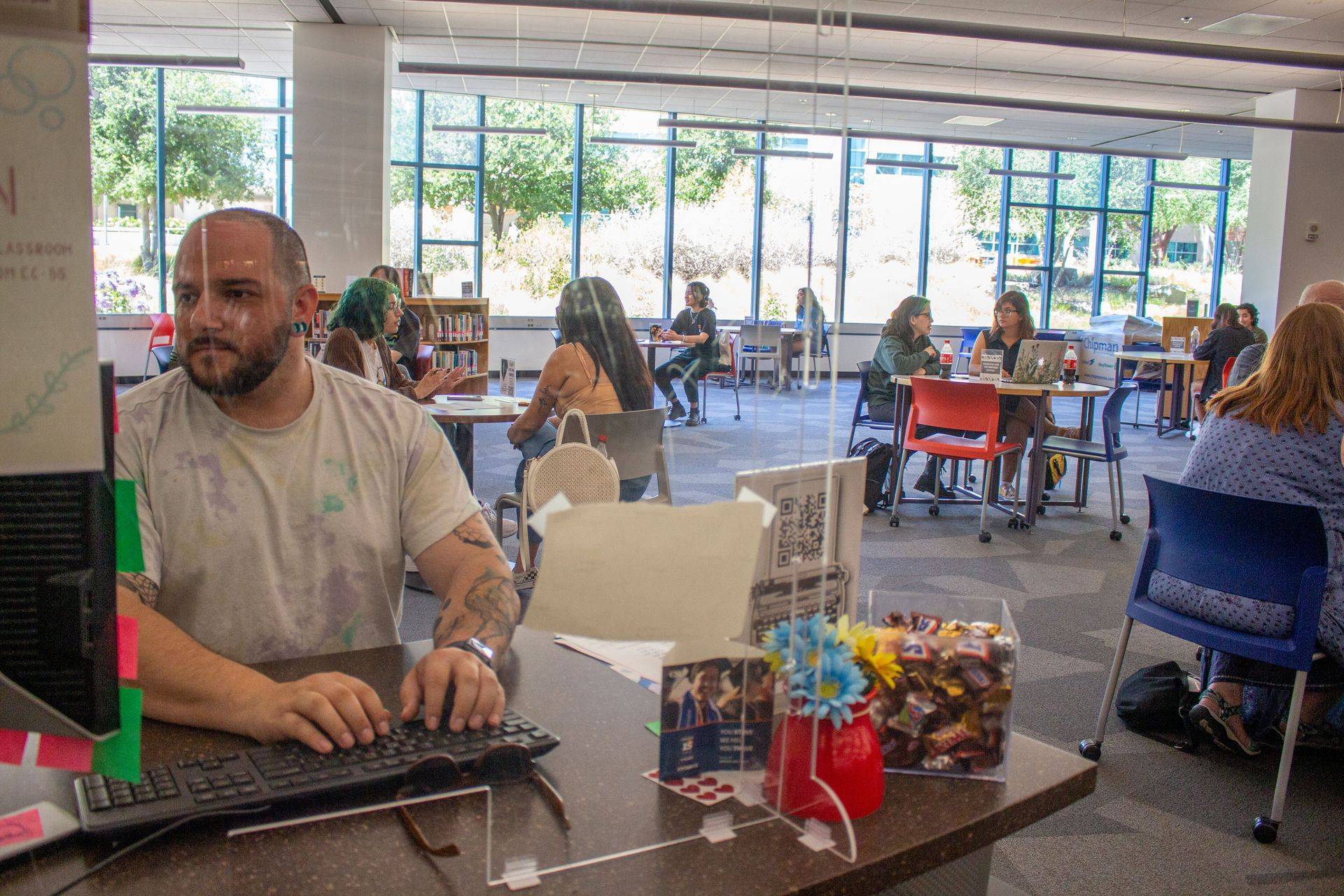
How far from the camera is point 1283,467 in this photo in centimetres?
243

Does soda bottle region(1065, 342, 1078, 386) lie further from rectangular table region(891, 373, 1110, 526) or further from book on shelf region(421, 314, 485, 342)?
book on shelf region(421, 314, 485, 342)

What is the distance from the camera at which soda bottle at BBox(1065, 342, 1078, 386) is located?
18.1 feet

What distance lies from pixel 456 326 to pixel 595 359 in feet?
1.31

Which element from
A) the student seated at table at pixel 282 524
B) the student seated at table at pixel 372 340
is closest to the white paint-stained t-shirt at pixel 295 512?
the student seated at table at pixel 282 524

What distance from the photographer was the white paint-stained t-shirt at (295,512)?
118 centimetres

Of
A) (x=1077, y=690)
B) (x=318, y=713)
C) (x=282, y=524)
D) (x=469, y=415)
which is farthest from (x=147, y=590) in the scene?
(x=1077, y=690)

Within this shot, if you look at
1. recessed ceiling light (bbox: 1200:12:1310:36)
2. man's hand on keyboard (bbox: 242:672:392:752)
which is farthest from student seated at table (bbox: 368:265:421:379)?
recessed ceiling light (bbox: 1200:12:1310:36)

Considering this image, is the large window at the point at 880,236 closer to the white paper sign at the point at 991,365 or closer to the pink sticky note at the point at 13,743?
the pink sticky note at the point at 13,743

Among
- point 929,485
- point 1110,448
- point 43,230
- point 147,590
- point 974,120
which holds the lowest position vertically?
point 929,485

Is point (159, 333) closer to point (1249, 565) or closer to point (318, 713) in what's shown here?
→ point (318, 713)

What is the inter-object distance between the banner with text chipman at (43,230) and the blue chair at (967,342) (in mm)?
5587

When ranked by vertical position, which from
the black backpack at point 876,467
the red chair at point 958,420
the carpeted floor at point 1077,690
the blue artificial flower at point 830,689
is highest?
the blue artificial flower at point 830,689

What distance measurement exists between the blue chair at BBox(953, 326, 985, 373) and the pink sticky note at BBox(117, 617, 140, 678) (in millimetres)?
5524

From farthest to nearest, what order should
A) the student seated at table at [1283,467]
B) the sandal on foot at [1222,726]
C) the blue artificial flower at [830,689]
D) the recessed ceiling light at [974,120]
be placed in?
the recessed ceiling light at [974,120]
the sandal on foot at [1222,726]
the student seated at table at [1283,467]
the blue artificial flower at [830,689]
